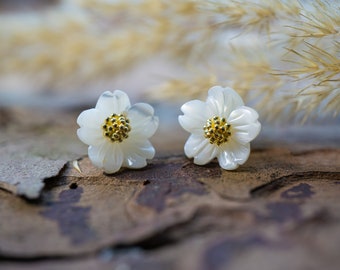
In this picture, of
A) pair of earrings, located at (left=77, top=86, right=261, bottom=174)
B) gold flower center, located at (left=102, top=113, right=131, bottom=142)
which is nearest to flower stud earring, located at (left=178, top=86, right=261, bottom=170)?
pair of earrings, located at (left=77, top=86, right=261, bottom=174)

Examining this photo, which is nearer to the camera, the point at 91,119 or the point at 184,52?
the point at 91,119

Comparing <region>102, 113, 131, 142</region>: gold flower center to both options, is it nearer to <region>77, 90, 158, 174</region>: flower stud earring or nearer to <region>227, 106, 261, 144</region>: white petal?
<region>77, 90, 158, 174</region>: flower stud earring

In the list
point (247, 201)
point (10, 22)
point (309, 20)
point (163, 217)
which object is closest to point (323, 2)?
point (309, 20)

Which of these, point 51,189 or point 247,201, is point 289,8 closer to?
point 247,201

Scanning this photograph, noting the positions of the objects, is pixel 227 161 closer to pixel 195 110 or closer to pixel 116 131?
pixel 195 110

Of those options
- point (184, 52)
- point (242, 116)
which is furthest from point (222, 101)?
point (184, 52)

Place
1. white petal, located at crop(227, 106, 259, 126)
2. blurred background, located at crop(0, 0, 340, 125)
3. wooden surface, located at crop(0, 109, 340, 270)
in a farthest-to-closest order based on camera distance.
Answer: blurred background, located at crop(0, 0, 340, 125), white petal, located at crop(227, 106, 259, 126), wooden surface, located at crop(0, 109, 340, 270)
